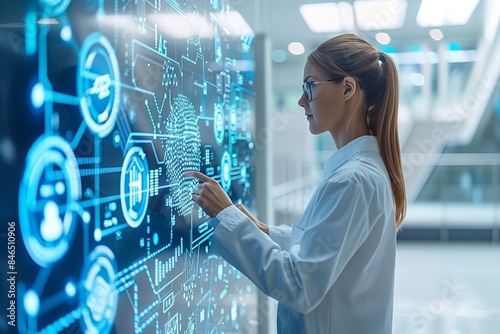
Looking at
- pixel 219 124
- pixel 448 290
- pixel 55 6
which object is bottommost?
pixel 448 290

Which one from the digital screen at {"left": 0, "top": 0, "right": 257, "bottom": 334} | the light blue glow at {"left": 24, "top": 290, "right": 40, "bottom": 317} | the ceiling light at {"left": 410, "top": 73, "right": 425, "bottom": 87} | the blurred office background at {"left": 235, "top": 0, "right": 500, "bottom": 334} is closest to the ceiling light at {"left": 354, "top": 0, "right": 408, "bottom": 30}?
the blurred office background at {"left": 235, "top": 0, "right": 500, "bottom": 334}

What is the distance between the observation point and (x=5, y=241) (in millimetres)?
Result: 641

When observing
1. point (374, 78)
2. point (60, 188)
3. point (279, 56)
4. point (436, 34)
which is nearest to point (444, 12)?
→ point (436, 34)

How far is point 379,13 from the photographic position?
4.41 metres

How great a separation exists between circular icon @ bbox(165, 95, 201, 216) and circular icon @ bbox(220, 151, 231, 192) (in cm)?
25

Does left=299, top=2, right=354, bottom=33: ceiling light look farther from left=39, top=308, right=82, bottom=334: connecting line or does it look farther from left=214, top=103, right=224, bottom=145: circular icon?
left=39, top=308, right=82, bottom=334: connecting line

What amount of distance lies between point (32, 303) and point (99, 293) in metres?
0.18

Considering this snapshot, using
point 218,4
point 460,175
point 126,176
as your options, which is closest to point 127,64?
point 126,176

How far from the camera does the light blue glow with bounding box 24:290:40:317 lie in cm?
66

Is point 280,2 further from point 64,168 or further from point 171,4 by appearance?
point 64,168

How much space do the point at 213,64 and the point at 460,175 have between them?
16.3ft

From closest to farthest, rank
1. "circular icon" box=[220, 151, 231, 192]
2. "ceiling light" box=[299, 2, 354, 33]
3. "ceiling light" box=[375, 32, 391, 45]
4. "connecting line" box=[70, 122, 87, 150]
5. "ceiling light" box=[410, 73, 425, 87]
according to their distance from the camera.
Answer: "connecting line" box=[70, 122, 87, 150], "circular icon" box=[220, 151, 231, 192], "ceiling light" box=[299, 2, 354, 33], "ceiling light" box=[375, 32, 391, 45], "ceiling light" box=[410, 73, 425, 87]

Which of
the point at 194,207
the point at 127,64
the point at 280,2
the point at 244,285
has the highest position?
the point at 280,2

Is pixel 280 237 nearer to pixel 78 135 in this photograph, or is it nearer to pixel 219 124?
pixel 219 124
